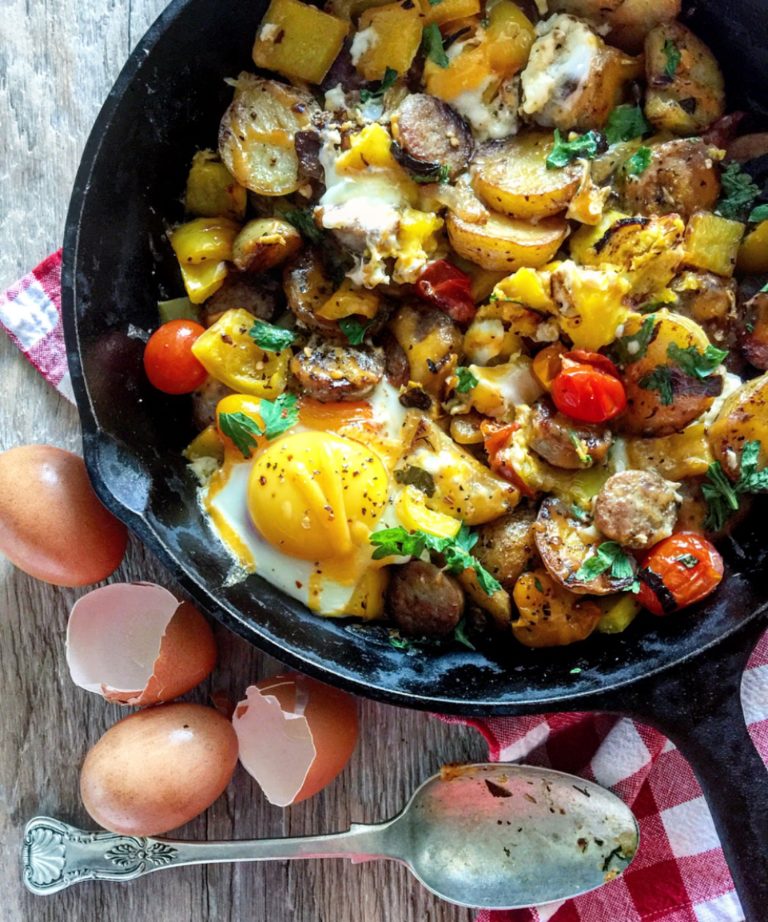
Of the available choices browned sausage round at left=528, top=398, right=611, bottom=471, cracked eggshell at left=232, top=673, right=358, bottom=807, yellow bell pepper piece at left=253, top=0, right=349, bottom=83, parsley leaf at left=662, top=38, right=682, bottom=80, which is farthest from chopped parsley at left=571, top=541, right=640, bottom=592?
yellow bell pepper piece at left=253, top=0, right=349, bottom=83

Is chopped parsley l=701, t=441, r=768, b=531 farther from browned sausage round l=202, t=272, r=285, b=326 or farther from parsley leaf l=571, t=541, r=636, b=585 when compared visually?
browned sausage round l=202, t=272, r=285, b=326

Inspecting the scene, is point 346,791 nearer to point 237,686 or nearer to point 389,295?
point 237,686

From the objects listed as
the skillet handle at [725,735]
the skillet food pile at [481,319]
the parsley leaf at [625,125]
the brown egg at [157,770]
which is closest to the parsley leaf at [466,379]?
the skillet food pile at [481,319]

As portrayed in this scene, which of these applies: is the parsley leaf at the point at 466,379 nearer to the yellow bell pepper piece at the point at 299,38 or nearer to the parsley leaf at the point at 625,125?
the parsley leaf at the point at 625,125

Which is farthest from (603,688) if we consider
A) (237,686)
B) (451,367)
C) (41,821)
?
(41,821)

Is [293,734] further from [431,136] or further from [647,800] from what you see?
[431,136]

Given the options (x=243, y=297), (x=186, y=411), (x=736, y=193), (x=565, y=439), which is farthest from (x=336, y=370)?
(x=736, y=193)
